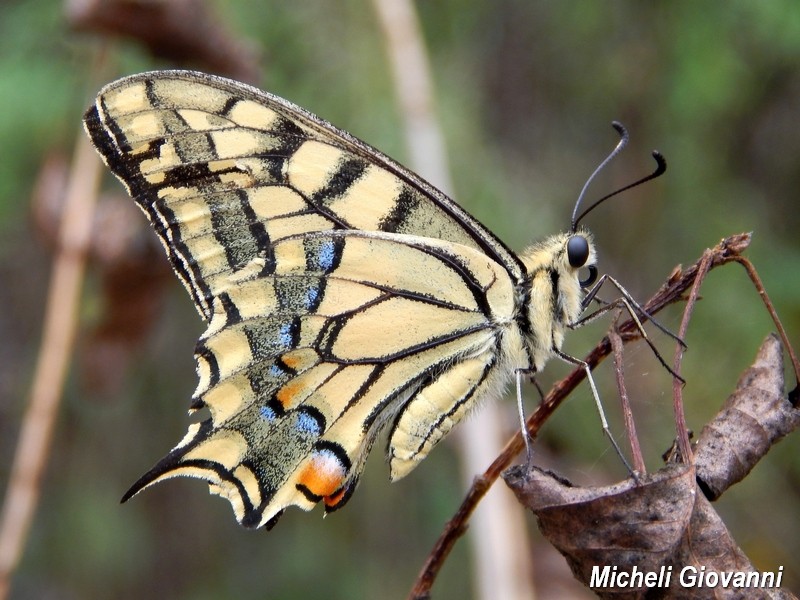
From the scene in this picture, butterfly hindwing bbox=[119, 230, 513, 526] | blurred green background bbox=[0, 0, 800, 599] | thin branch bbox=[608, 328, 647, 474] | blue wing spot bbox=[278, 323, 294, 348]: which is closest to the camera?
thin branch bbox=[608, 328, 647, 474]

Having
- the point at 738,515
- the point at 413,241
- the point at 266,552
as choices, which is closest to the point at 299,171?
the point at 413,241

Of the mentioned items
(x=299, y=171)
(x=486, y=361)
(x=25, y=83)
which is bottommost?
(x=486, y=361)

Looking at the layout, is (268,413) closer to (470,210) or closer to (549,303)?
(549,303)

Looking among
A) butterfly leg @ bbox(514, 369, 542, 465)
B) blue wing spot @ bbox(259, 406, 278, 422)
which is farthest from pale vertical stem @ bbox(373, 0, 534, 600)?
blue wing spot @ bbox(259, 406, 278, 422)

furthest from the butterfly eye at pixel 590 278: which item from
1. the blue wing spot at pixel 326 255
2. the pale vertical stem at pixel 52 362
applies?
the pale vertical stem at pixel 52 362

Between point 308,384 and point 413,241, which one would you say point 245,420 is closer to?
point 308,384

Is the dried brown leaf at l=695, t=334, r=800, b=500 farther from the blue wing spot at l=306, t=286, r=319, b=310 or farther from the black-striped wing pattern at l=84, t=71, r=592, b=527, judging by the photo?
the blue wing spot at l=306, t=286, r=319, b=310

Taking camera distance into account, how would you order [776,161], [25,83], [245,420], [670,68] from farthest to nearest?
[776,161]
[670,68]
[25,83]
[245,420]

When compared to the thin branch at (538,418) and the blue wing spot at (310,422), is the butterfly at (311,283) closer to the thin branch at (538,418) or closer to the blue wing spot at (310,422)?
the blue wing spot at (310,422)
